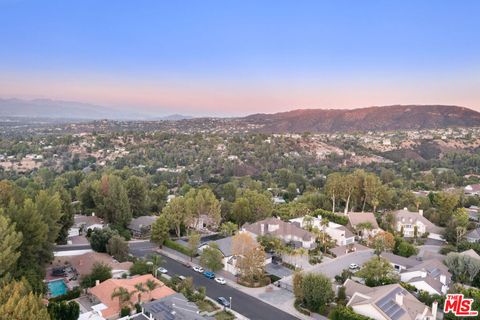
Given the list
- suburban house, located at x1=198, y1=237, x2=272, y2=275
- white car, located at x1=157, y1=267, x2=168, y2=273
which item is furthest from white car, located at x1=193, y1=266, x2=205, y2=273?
white car, located at x1=157, y1=267, x2=168, y2=273

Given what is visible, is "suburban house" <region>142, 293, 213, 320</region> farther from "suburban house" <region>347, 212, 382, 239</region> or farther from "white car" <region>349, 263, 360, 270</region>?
"suburban house" <region>347, 212, 382, 239</region>

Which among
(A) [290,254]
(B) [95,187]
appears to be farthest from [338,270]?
(B) [95,187]

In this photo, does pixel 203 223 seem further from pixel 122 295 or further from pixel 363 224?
pixel 122 295

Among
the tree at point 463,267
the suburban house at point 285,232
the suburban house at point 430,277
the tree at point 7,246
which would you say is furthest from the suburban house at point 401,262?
the tree at point 7,246

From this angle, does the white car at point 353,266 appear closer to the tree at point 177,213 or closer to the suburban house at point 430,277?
the suburban house at point 430,277

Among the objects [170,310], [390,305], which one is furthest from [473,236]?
[170,310]

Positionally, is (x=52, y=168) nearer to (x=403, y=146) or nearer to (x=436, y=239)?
(x=436, y=239)

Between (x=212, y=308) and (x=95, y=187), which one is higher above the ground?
(x=95, y=187)
